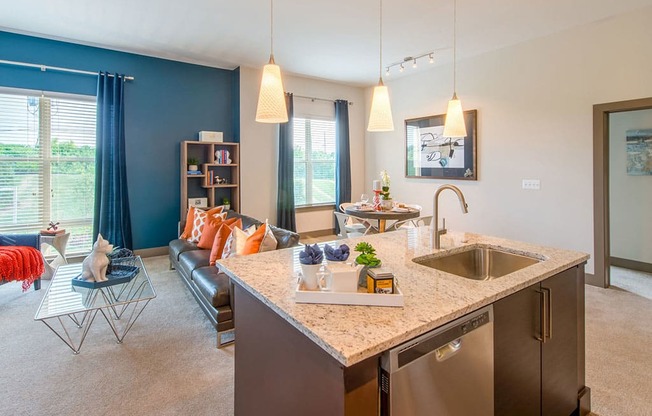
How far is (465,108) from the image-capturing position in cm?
514

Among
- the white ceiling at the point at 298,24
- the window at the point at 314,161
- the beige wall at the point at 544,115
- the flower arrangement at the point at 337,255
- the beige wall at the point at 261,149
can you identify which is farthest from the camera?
the window at the point at 314,161

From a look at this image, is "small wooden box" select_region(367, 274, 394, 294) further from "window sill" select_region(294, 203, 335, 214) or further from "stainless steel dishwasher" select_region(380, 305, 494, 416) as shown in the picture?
"window sill" select_region(294, 203, 335, 214)

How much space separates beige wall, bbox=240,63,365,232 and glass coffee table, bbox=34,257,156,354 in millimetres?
2766

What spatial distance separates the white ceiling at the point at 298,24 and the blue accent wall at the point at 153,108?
201 millimetres

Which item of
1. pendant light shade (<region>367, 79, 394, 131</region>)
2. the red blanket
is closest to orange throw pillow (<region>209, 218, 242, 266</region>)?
pendant light shade (<region>367, 79, 394, 131</region>)

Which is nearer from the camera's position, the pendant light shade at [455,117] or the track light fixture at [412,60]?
the pendant light shade at [455,117]

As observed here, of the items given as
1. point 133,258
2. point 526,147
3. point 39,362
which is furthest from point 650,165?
point 39,362

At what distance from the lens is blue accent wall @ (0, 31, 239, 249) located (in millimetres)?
4566

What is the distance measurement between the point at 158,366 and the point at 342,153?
16.4 ft

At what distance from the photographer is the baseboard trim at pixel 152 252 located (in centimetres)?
511

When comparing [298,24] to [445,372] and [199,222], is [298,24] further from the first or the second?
[445,372]

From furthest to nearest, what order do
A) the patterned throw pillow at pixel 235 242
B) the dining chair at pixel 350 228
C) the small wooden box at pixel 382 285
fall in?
the dining chair at pixel 350 228 < the patterned throw pillow at pixel 235 242 < the small wooden box at pixel 382 285

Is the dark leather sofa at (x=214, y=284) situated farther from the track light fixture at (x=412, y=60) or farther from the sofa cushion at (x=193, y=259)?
the track light fixture at (x=412, y=60)

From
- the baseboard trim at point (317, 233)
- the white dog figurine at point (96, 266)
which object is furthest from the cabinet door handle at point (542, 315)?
the baseboard trim at point (317, 233)
